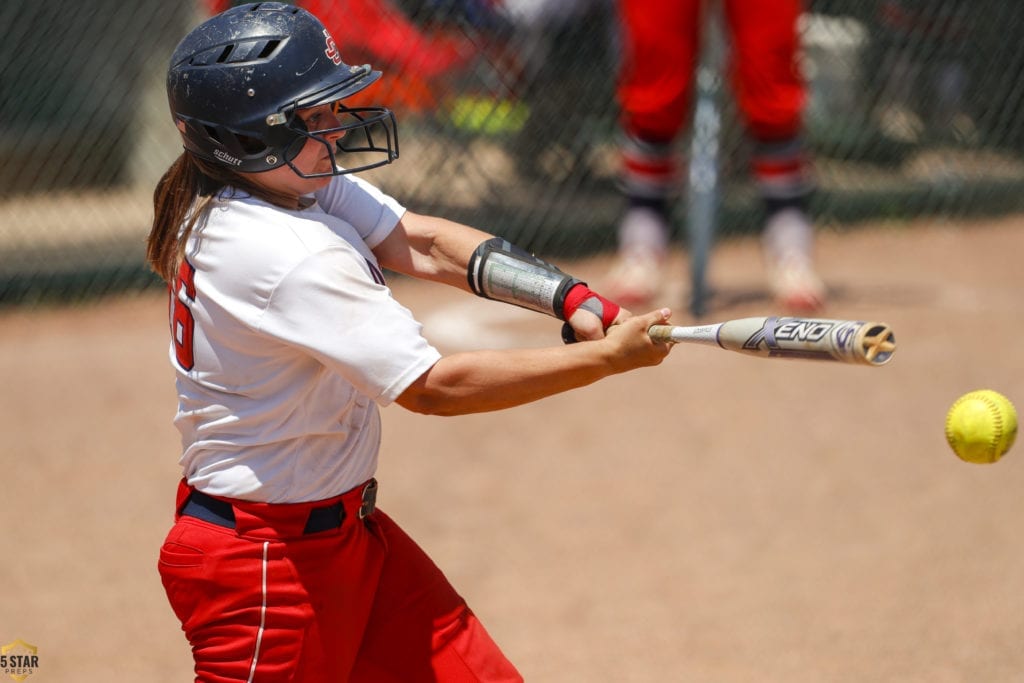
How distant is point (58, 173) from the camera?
23.4 ft

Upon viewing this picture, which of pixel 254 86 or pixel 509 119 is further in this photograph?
pixel 509 119

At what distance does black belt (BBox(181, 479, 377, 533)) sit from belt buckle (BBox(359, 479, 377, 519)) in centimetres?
6

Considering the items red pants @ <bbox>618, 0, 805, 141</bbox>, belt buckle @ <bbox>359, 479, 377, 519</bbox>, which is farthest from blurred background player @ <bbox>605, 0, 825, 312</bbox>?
belt buckle @ <bbox>359, 479, 377, 519</bbox>

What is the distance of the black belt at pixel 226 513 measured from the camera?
2330 mm

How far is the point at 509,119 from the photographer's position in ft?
23.0

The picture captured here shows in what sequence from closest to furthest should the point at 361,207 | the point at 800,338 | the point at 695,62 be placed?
the point at 800,338, the point at 361,207, the point at 695,62

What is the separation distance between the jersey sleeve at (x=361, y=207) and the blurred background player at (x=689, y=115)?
12.2ft

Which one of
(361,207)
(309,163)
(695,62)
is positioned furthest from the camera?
(695,62)

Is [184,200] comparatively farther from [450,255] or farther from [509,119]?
[509,119]

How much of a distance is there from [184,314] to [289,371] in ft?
0.72

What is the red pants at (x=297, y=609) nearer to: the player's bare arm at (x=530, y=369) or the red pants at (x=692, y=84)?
the player's bare arm at (x=530, y=369)

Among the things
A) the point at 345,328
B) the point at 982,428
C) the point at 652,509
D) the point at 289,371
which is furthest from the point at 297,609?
the point at 652,509

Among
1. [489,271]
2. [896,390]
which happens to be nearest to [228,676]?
[489,271]

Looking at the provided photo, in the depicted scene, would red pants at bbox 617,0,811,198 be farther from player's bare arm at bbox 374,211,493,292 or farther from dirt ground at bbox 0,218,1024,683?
player's bare arm at bbox 374,211,493,292
